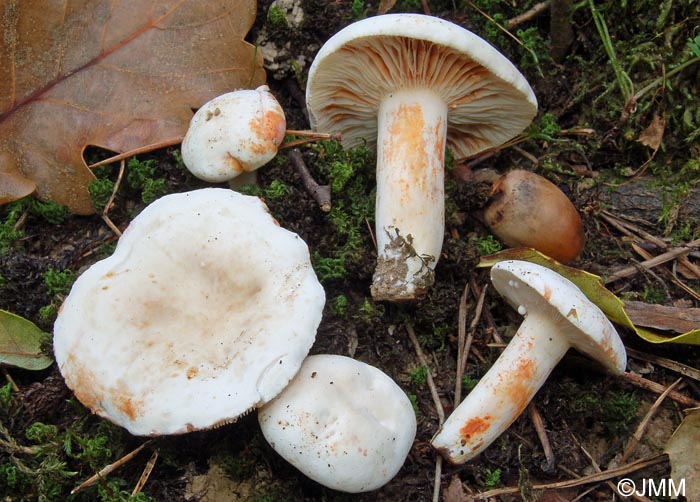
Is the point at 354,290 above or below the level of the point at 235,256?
below

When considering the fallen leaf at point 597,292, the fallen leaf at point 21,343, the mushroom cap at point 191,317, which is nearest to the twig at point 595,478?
the fallen leaf at point 597,292

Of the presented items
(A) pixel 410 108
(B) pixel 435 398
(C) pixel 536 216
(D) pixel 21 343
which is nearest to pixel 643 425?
(B) pixel 435 398

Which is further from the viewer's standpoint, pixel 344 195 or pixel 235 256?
pixel 344 195

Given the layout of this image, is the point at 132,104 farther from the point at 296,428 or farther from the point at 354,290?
the point at 296,428

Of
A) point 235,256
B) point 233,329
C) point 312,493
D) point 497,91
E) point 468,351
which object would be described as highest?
point 497,91

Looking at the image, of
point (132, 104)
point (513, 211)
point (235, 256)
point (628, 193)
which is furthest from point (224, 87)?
point (628, 193)

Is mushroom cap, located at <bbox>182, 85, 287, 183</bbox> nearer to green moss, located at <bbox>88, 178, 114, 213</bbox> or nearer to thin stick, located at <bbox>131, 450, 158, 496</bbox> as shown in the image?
green moss, located at <bbox>88, 178, 114, 213</bbox>
